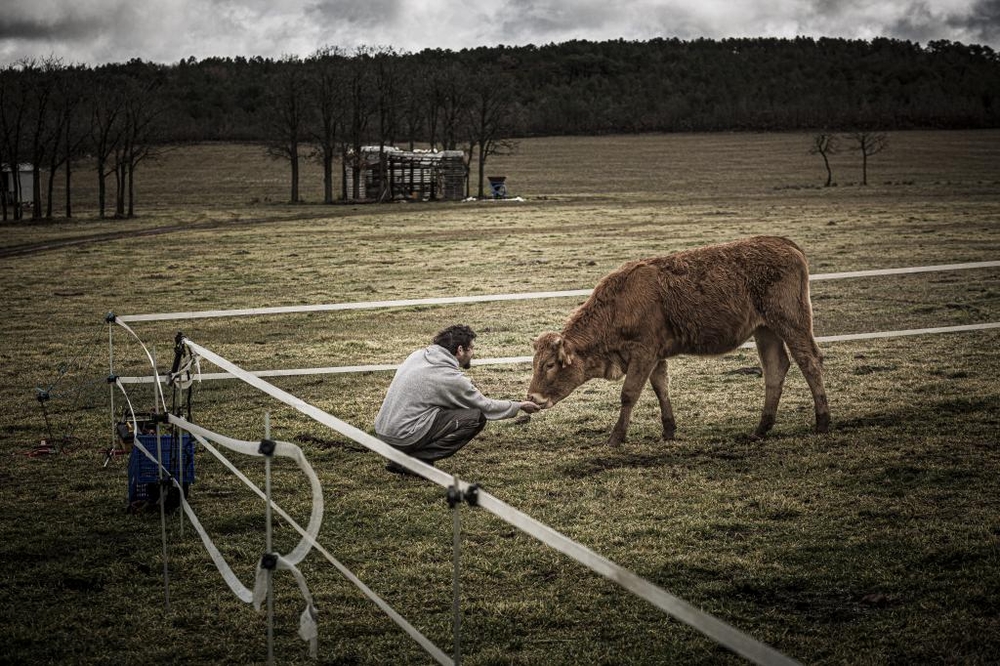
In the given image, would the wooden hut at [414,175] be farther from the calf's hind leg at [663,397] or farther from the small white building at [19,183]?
the calf's hind leg at [663,397]

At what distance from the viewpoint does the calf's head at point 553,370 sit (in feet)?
32.1

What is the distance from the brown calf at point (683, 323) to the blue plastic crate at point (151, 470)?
3475 millimetres

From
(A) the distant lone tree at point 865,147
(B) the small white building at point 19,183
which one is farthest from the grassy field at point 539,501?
(A) the distant lone tree at point 865,147

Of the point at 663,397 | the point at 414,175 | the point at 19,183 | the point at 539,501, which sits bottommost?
the point at 539,501

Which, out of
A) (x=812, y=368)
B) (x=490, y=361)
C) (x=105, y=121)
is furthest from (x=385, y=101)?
(x=812, y=368)

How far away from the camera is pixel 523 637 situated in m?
5.76

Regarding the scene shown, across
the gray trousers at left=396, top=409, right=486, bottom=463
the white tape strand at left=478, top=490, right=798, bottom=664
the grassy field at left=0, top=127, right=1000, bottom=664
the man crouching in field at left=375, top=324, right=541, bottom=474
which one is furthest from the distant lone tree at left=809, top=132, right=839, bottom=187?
the white tape strand at left=478, top=490, right=798, bottom=664

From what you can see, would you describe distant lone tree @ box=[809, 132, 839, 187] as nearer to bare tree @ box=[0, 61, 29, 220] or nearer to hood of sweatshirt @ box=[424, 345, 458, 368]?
bare tree @ box=[0, 61, 29, 220]

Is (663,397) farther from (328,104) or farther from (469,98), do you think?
(469,98)

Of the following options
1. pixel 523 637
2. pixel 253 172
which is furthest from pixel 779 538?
pixel 253 172

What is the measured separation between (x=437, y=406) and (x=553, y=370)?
1503mm

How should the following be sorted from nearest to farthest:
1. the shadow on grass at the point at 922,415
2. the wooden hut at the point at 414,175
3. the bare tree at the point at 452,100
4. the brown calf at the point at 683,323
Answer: the brown calf at the point at 683,323 < the shadow on grass at the point at 922,415 < the wooden hut at the point at 414,175 < the bare tree at the point at 452,100

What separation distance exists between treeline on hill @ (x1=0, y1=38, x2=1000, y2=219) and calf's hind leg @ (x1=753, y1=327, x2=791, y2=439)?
158 ft

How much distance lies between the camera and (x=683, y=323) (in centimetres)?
998
